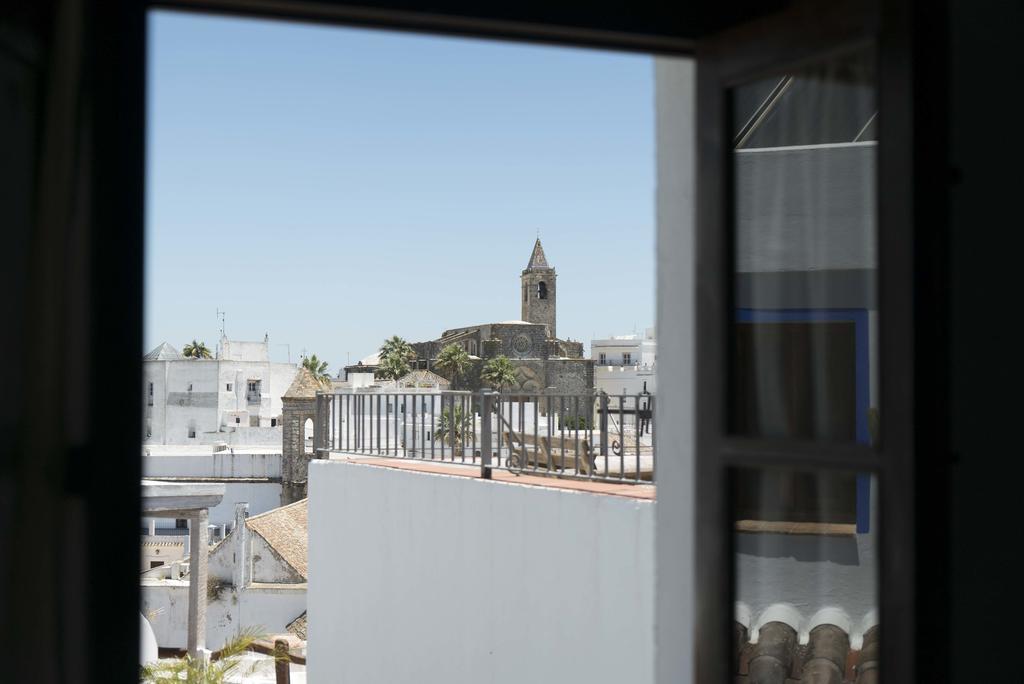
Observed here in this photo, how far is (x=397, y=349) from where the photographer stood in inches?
2128

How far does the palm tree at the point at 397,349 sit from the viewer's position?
53.8m

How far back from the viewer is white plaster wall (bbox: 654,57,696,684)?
2.12 m

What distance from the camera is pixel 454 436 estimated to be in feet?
24.8

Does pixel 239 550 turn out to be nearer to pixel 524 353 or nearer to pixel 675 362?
pixel 675 362

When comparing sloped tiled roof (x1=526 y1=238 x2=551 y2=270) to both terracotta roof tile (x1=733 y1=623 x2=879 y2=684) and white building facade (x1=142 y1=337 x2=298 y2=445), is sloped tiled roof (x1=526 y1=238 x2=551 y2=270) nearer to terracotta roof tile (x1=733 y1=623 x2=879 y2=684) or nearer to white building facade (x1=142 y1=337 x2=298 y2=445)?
white building facade (x1=142 y1=337 x2=298 y2=445)

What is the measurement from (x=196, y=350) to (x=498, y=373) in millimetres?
21980

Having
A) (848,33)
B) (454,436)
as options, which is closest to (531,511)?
(454,436)

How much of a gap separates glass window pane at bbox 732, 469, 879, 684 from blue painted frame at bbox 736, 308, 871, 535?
1cm

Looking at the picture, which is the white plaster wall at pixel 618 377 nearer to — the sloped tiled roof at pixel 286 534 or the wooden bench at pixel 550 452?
the sloped tiled roof at pixel 286 534

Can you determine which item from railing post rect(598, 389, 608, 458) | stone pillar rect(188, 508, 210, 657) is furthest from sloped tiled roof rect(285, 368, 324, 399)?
railing post rect(598, 389, 608, 458)

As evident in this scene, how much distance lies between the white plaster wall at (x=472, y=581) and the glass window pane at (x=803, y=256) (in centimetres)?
335

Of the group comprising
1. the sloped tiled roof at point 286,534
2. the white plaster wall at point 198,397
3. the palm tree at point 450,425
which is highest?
the palm tree at point 450,425

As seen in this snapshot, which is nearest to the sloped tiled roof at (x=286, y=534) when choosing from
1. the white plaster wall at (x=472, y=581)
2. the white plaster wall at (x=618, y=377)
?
the white plaster wall at (x=472, y=581)

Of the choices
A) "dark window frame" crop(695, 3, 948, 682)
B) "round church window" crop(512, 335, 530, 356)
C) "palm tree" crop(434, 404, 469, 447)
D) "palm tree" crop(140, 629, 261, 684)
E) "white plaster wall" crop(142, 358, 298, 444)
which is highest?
"round church window" crop(512, 335, 530, 356)
